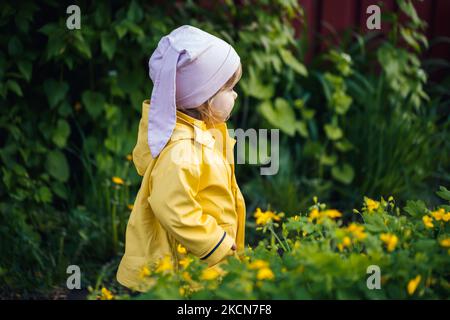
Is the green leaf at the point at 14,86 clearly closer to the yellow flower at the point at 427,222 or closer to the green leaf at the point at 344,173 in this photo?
the green leaf at the point at 344,173

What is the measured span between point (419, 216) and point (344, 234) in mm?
482

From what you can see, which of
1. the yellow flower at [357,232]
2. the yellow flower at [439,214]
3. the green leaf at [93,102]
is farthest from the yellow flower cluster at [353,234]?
the green leaf at [93,102]

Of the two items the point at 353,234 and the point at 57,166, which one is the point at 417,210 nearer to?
the point at 353,234

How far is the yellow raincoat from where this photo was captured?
7.20 feet

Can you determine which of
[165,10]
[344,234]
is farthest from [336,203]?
[344,234]

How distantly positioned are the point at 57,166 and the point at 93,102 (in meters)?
0.39

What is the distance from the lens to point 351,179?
14.1ft

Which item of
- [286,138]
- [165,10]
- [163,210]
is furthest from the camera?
[286,138]

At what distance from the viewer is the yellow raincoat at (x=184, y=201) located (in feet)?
7.20

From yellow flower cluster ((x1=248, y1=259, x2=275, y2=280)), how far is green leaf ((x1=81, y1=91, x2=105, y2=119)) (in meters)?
2.20

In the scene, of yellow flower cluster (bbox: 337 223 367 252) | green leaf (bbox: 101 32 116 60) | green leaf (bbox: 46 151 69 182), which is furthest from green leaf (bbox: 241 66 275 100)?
yellow flower cluster (bbox: 337 223 367 252)

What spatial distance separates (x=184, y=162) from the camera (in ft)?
7.31

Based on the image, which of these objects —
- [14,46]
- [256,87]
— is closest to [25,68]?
[14,46]
